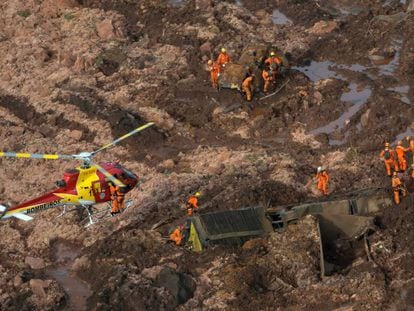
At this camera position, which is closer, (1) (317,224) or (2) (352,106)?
(1) (317,224)

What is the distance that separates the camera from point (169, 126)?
27734mm

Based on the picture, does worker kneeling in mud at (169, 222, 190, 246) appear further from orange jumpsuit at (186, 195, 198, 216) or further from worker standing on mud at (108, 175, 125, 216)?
worker standing on mud at (108, 175, 125, 216)

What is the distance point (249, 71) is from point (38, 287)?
12.1 metres

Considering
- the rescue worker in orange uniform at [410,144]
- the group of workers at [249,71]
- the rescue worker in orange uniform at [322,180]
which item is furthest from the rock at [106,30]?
the rescue worker in orange uniform at [410,144]

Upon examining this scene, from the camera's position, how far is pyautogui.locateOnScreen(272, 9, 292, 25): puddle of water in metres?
34.8

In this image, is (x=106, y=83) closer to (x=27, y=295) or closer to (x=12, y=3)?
(x=12, y=3)

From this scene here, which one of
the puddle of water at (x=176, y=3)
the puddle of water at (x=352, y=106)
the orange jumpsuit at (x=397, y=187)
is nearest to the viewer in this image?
the orange jumpsuit at (x=397, y=187)

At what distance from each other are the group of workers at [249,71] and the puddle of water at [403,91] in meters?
4.10

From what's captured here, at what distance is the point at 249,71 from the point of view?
95.1 ft

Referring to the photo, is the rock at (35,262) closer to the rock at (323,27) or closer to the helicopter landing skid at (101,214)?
the helicopter landing skid at (101,214)

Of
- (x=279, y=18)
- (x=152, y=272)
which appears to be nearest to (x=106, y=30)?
(x=279, y=18)

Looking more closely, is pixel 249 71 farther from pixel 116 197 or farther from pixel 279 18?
pixel 116 197

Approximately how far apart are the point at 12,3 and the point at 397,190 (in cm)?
2212

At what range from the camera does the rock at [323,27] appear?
33.2 m
